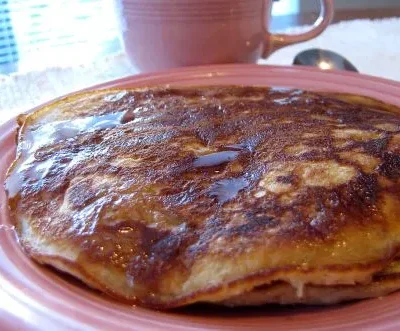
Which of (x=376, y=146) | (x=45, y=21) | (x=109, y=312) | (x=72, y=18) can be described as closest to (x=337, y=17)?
(x=376, y=146)

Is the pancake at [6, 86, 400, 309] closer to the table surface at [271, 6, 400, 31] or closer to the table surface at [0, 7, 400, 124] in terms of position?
the table surface at [0, 7, 400, 124]

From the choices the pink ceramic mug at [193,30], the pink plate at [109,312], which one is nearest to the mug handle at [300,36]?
the pink ceramic mug at [193,30]

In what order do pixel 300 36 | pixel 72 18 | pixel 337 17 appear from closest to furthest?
pixel 300 36 → pixel 337 17 → pixel 72 18

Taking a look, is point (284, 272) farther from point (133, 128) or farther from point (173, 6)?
point (173, 6)

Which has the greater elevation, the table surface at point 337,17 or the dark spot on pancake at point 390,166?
the dark spot on pancake at point 390,166

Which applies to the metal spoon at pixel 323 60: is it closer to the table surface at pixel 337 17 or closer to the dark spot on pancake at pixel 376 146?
the table surface at pixel 337 17

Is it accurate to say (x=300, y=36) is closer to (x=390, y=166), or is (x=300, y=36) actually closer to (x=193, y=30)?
(x=193, y=30)

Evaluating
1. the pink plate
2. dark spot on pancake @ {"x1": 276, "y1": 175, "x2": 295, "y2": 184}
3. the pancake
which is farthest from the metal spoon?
the pink plate
